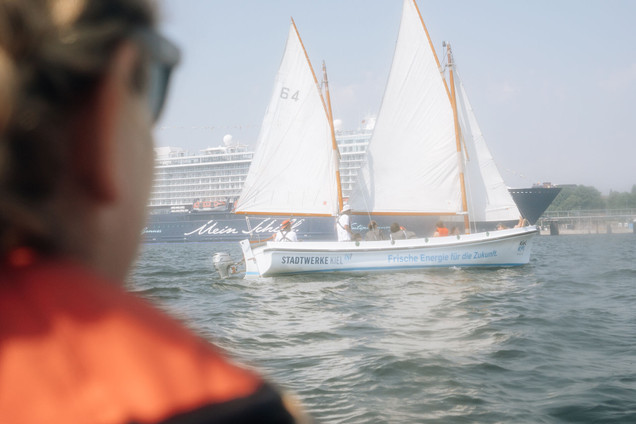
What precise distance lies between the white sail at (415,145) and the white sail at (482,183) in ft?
1.68

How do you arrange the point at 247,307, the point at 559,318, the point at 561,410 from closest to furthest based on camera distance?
the point at 561,410 < the point at 559,318 < the point at 247,307

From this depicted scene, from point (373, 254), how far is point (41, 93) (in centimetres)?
1383

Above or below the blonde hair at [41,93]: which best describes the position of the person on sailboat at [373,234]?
below

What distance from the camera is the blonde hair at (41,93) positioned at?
0.38 meters

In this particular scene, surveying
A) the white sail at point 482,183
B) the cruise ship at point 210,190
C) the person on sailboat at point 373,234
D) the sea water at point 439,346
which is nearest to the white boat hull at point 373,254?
the person on sailboat at point 373,234

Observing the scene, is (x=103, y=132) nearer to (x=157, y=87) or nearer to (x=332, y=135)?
→ (x=157, y=87)

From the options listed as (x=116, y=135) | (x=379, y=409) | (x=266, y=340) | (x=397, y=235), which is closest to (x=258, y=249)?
(x=397, y=235)

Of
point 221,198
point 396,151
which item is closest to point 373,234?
point 396,151

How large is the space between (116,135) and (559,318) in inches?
271

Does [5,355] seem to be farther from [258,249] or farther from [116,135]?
[258,249]

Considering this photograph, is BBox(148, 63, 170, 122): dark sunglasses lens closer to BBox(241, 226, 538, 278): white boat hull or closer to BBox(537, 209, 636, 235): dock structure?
BBox(241, 226, 538, 278): white boat hull

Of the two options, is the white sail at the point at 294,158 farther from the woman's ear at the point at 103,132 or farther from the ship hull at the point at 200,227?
the ship hull at the point at 200,227

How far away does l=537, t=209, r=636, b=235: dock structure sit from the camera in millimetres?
56938

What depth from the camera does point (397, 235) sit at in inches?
576
